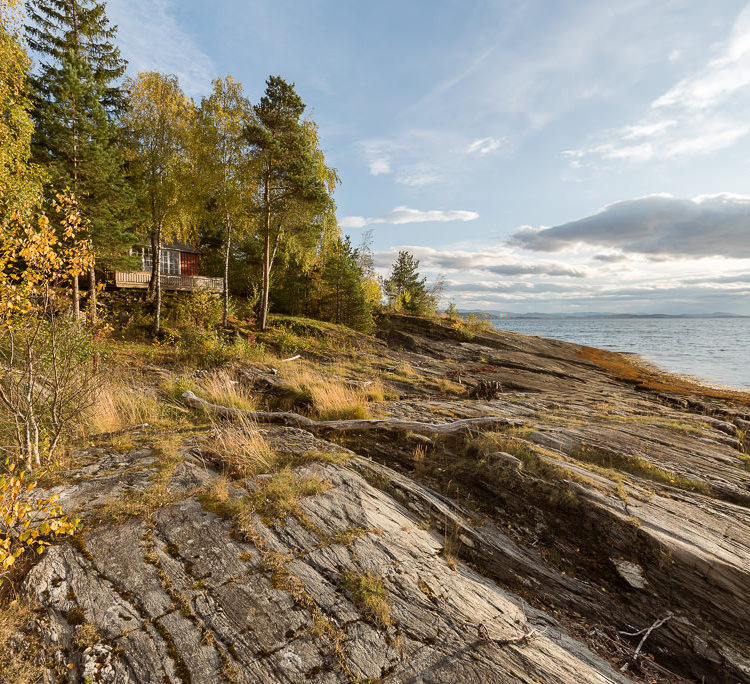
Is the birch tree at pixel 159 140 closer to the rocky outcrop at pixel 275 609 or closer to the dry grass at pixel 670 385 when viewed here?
the rocky outcrop at pixel 275 609

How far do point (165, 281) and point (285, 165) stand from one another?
457 inches

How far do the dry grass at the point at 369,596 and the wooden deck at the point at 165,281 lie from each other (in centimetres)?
2118

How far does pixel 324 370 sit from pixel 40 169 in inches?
454

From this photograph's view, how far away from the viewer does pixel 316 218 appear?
22.9m

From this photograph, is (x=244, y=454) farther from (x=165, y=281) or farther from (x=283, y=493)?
(x=165, y=281)

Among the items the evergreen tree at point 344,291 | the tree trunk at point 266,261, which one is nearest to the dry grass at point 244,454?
the tree trunk at point 266,261

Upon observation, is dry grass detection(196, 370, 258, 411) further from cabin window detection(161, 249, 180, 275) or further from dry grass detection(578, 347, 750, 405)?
cabin window detection(161, 249, 180, 275)

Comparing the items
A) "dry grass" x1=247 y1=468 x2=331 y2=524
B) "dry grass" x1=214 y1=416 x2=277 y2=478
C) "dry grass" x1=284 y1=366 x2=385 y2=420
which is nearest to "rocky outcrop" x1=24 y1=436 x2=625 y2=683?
"dry grass" x1=247 y1=468 x2=331 y2=524

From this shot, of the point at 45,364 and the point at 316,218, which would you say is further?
the point at 316,218

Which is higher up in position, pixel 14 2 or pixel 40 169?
pixel 14 2

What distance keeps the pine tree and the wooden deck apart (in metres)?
4.76

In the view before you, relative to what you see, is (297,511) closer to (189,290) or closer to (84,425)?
(84,425)

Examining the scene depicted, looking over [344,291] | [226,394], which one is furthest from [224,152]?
[226,394]

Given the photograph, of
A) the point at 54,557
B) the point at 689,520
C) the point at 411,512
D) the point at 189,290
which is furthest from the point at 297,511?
the point at 189,290
